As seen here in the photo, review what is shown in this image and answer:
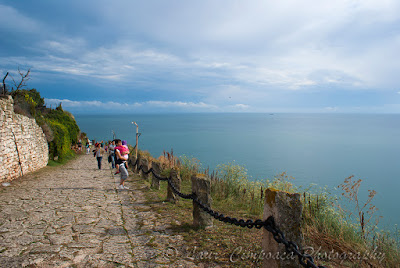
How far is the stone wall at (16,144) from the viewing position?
9.56 m

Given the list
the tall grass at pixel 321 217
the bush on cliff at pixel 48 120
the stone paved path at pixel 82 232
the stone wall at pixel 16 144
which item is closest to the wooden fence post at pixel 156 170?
the stone paved path at pixel 82 232

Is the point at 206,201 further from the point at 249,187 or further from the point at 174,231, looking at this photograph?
the point at 249,187

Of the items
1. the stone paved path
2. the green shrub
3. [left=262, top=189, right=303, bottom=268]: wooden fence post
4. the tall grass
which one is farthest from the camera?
the green shrub

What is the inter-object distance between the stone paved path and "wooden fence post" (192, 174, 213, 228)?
0.54 meters

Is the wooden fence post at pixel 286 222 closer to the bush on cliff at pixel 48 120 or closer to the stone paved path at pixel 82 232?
the stone paved path at pixel 82 232

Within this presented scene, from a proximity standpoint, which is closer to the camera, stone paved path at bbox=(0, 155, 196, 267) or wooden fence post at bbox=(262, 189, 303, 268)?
wooden fence post at bbox=(262, 189, 303, 268)

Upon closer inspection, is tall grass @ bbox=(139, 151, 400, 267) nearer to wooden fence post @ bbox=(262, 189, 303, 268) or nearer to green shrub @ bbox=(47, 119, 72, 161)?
wooden fence post @ bbox=(262, 189, 303, 268)

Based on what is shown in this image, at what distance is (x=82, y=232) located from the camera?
14.6 ft

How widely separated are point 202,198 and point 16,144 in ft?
35.4

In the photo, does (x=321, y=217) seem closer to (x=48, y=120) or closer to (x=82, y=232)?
(x=82, y=232)

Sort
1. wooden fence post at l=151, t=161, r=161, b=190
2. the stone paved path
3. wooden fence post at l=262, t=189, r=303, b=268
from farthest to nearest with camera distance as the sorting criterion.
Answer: wooden fence post at l=151, t=161, r=161, b=190 → the stone paved path → wooden fence post at l=262, t=189, r=303, b=268

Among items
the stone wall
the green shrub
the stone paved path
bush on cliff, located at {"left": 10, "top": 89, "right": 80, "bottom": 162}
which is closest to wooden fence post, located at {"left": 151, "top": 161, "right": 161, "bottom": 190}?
the stone paved path

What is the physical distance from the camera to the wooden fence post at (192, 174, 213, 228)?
4516mm

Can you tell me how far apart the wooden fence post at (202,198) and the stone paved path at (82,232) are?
540 mm
